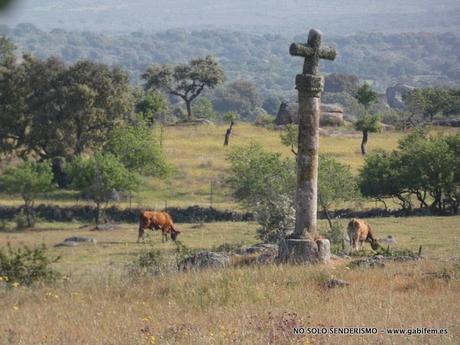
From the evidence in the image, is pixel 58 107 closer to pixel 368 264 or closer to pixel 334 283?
pixel 368 264

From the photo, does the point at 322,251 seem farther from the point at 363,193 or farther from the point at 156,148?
the point at 156,148

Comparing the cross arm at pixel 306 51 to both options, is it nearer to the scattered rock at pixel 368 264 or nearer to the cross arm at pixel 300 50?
the cross arm at pixel 300 50

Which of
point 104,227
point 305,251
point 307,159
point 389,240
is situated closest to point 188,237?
point 104,227

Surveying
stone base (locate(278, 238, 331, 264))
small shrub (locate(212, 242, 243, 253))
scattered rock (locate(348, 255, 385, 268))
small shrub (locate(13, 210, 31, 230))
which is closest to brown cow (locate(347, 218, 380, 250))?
small shrub (locate(212, 242, 243, 253))

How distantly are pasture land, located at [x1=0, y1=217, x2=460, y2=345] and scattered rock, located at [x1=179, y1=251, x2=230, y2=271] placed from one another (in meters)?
1.55

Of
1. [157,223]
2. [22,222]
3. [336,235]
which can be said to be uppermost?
[336,235]

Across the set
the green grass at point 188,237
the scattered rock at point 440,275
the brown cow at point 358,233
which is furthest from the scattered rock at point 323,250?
the brown cow at point 358,233

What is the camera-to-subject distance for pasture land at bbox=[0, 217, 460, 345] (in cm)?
981

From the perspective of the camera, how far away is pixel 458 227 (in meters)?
39.7

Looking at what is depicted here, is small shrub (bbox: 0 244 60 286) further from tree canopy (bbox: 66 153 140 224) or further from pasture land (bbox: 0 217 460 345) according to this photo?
tree canopy (bbox: 66 153 140 224)

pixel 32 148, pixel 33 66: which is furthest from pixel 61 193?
pixel 33 66

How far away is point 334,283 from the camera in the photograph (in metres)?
13.9

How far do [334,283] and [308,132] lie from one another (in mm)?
5893

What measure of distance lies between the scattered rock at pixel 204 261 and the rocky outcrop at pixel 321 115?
69.4 m
